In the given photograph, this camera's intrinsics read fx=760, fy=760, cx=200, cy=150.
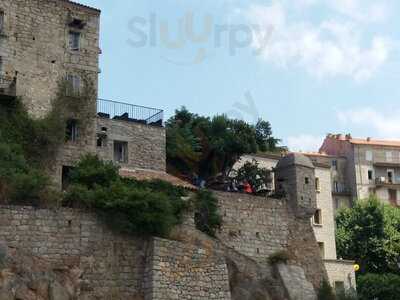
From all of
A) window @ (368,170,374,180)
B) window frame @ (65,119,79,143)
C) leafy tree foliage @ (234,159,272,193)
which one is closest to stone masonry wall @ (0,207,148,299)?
window frame @ (65,119,79,143)

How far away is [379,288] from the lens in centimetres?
4678

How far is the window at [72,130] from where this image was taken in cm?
3653

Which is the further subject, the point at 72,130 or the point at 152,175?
the point at 152,175

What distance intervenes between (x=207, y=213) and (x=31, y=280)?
11692 millimetres

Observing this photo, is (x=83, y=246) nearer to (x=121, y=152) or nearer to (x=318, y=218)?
(x=121, y=152)

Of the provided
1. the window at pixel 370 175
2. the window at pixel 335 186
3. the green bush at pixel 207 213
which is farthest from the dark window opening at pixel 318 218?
the window at pixel 370 175

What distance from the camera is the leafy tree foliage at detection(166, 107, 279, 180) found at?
4303 cm

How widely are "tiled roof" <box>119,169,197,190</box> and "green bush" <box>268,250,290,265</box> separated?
5169 millimetres

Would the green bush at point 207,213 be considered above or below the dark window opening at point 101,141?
below

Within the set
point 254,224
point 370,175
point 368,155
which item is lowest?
point 254,224

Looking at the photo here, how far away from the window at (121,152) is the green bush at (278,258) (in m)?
8.97

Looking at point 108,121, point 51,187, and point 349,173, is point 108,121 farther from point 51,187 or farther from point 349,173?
point 349,173

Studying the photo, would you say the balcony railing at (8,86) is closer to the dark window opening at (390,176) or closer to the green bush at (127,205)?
the green bush at (127,205)

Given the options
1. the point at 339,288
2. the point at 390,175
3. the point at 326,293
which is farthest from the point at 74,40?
the point at 390,175
